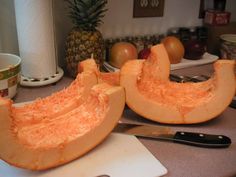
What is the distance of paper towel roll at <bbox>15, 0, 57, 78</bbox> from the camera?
0.84 metres

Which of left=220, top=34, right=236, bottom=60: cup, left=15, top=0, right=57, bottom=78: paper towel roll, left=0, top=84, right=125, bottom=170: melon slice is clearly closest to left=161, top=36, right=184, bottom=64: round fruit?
left=220, top=34, right=236, bottom=60: cup

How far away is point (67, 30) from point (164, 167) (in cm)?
64

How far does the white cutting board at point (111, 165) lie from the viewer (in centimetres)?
54

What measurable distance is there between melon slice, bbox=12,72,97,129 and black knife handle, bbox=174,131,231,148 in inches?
8.8

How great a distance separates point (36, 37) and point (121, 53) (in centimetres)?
29

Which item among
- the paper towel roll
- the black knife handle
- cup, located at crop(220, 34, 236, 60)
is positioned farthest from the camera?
cup, located at crop(220, 34, 236, 60)

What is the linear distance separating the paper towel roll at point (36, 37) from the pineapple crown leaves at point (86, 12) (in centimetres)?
8

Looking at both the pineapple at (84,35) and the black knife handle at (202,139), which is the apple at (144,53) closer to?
the pineapple at (84,35)

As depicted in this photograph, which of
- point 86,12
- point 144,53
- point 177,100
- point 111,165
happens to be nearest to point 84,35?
point 86,12

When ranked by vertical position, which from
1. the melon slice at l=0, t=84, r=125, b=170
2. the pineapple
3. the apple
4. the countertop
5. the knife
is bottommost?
the countertop

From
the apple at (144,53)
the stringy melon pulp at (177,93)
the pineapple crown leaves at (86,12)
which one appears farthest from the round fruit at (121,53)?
the stringy melon pulp at (177,93)

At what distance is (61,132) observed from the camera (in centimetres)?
58

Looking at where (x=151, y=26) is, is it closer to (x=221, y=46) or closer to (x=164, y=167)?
(x=221, y=46)

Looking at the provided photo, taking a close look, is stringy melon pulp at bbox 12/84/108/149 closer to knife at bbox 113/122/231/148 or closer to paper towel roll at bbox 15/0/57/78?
knife at bbox 113/122/231/148
